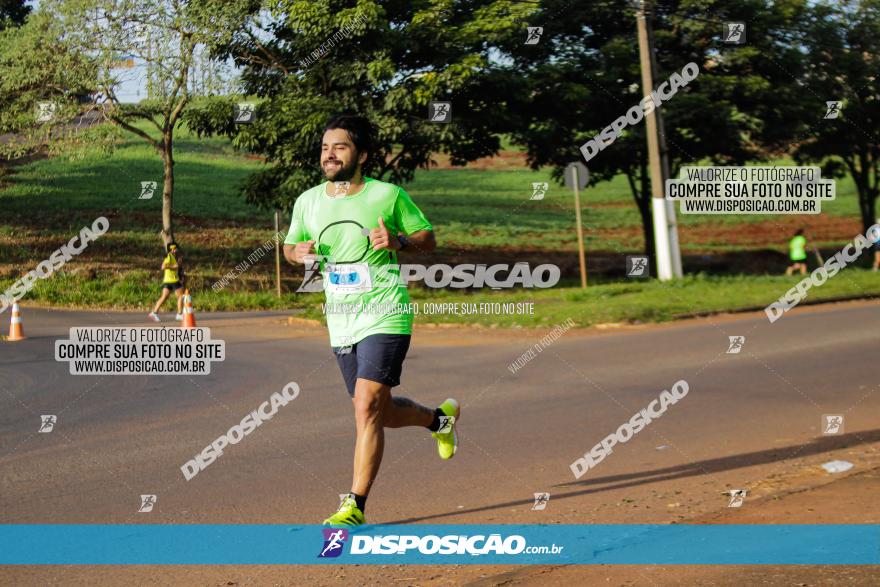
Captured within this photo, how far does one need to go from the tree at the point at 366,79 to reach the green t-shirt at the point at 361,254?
68.3 ft

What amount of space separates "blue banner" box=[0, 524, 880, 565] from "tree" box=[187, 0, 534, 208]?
21044mm

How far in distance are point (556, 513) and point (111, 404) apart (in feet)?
20.5

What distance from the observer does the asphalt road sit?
630 centimetres

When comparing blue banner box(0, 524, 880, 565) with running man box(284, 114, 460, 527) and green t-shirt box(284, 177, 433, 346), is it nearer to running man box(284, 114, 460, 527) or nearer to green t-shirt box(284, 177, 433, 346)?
running man box(284, 114, 460, 527)

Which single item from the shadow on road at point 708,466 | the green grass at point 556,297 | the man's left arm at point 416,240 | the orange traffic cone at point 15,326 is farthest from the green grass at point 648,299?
the man's left arm at point 416,240

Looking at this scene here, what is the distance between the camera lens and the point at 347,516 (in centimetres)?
525

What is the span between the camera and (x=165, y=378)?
12789mm

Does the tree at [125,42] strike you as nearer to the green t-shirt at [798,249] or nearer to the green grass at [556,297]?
the green grass at [556,297]

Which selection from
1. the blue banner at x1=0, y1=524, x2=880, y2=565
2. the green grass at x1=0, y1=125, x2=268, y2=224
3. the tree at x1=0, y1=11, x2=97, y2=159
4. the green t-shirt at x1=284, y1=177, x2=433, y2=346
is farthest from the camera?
the green grass at x1=0, y1=125, x2=268, y2=224

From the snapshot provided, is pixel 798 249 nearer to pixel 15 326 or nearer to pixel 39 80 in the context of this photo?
pixel 39 80

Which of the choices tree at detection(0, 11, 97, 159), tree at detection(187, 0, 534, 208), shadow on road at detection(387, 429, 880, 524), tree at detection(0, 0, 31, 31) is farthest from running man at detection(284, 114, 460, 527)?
tree at detection(0, 0, 31, 31)

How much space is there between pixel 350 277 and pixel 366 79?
22.3 m

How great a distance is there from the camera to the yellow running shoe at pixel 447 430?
6.46 meters

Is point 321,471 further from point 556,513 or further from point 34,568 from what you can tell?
point 34,568
